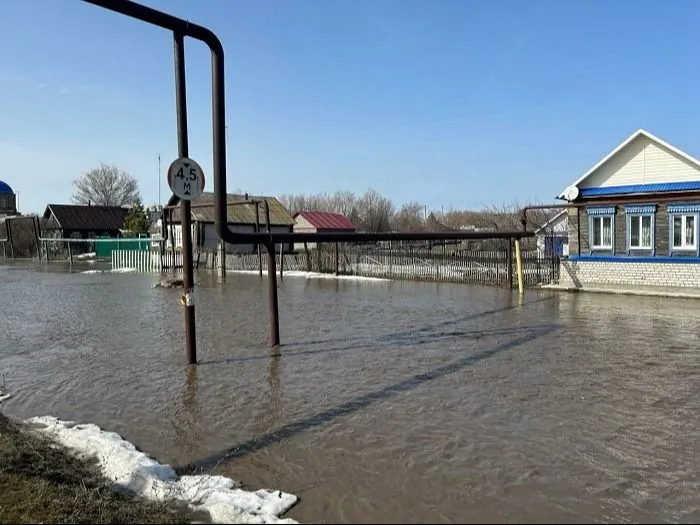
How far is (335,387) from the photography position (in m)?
7.36

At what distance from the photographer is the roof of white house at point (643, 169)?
17.3m

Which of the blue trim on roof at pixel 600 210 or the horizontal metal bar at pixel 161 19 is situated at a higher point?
the horizontal metal bar at pixel 161 19

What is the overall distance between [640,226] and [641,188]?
122cm

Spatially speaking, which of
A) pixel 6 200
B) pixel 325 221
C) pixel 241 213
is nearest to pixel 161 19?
pixel 241 213

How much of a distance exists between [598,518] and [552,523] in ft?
1.14

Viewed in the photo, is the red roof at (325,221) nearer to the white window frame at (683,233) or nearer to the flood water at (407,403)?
the white window frame at (683,233)

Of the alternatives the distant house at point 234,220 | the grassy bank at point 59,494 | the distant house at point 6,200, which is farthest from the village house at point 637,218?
the distant house at point 6,200

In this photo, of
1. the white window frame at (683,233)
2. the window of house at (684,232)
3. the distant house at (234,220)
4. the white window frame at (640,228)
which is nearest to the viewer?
the white window frame at (683,233)

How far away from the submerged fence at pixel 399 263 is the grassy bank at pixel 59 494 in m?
17.9

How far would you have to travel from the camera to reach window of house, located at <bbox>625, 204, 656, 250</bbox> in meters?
18.1

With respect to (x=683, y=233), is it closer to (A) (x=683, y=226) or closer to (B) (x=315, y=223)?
(A) (x=683, y=226)

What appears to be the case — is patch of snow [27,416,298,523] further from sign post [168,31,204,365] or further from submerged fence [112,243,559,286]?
submerged fence [112,243,559,286]

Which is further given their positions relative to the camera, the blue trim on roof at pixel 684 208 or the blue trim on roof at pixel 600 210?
the blue trim on roof at pixel 600 210

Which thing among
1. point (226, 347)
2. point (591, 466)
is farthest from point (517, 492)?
point (226, 347)
